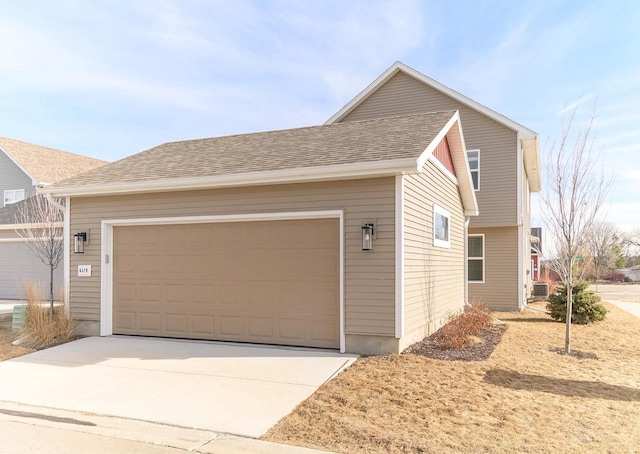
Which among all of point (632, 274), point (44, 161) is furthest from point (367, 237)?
point (632, 274)

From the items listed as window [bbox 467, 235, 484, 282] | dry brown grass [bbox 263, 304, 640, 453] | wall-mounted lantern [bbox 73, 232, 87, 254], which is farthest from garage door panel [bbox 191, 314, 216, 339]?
window [bbox 467, 235, 484, 282]

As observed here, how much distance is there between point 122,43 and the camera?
12578 mm

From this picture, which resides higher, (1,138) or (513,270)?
(1,138)

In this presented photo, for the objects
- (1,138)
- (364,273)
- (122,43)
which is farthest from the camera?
(1,138)

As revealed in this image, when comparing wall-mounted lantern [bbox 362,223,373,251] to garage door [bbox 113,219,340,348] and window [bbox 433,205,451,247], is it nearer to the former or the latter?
garage door [bbox 113,219,340,348]

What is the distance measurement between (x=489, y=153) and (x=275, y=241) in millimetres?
9598

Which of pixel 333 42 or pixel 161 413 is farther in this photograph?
pixel 333 42

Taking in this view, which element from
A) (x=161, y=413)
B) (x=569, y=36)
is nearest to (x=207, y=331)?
(x=161, y=413)

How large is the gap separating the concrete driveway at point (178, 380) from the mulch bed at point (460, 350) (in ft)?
4.43

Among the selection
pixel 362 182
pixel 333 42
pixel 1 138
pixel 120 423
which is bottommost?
pixel 120 423

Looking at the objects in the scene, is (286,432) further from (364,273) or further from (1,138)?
(1,138)

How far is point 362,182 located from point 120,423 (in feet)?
16.1

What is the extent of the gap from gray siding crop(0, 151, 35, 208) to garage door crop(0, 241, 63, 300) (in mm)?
5803

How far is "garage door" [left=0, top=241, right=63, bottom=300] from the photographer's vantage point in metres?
15.8
